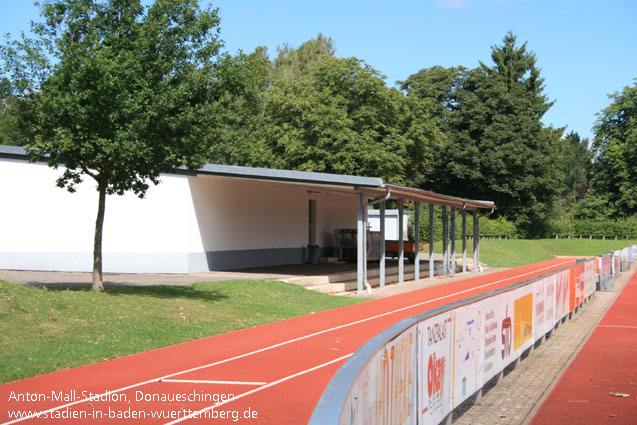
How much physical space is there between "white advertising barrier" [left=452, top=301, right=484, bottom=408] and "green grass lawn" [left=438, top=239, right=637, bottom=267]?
3406 centimetres

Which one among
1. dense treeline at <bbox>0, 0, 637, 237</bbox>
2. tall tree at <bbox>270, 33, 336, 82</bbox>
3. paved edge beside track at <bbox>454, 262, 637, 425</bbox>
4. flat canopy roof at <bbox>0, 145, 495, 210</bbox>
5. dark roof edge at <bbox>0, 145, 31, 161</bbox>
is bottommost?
paved edge beside track at <bbox>454, 262, 637, 425</bbox>

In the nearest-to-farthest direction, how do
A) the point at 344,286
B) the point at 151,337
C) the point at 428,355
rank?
the point at 428,355, the point at 151,337, the point at 344,286

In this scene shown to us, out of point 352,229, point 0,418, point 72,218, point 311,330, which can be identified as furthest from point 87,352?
point 352,229

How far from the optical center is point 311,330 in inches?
558

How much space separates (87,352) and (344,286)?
552 inches

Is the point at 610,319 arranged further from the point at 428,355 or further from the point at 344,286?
the point at 428,355

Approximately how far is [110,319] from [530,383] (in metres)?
7.65

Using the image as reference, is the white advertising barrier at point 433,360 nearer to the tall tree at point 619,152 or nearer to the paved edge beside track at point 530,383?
the paved edge beside track at point 530,383

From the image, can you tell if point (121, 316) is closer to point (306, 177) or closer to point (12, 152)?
point (306, 177)

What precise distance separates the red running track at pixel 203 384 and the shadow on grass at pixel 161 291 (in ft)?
11.4

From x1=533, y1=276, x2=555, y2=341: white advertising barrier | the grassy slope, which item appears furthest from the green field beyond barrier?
the grassy slope

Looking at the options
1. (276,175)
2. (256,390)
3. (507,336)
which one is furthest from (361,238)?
(256,390)

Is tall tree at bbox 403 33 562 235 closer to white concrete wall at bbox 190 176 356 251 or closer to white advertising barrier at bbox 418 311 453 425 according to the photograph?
white concrete wall at bbox 190 176 356 251

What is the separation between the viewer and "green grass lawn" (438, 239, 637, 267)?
4509 centimetres
